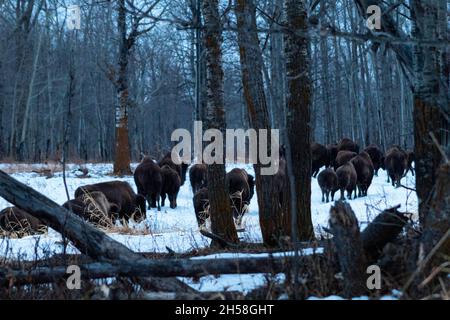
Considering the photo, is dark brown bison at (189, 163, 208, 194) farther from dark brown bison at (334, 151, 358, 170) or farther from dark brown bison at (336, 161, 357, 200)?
dark brown bison at (334, 151, 358, 170)

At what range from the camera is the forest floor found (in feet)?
17.3

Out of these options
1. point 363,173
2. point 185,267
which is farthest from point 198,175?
point 185,267

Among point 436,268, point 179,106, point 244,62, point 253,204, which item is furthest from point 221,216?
point 179,106

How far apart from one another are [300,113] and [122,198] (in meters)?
7.80

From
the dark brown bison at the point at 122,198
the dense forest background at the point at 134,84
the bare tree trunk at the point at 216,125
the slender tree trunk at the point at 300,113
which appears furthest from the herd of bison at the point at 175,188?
the dense forest background at the point at 134,84

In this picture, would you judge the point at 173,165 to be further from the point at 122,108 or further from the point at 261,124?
the point at 261,124

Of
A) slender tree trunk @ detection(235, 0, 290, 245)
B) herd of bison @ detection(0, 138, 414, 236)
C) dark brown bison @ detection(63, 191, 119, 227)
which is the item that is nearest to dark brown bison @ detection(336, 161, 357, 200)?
herd of bison @ detection(0, 138, 414, 236)

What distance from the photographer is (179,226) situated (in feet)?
40.5

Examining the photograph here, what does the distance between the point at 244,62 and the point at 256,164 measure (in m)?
1.40

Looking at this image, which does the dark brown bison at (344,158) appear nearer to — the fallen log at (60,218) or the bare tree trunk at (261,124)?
the bare tree trunk at (261,124)

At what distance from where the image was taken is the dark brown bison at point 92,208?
10.8 meters

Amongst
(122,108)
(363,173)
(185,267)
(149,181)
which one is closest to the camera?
(185,267)

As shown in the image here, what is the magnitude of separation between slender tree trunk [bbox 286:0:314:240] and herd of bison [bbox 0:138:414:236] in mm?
340

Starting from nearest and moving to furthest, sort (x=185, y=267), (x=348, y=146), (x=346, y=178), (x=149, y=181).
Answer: (x=185, y=267) → (x=149, y=181) → (x=346, y=178) → (x=348, y=146)
